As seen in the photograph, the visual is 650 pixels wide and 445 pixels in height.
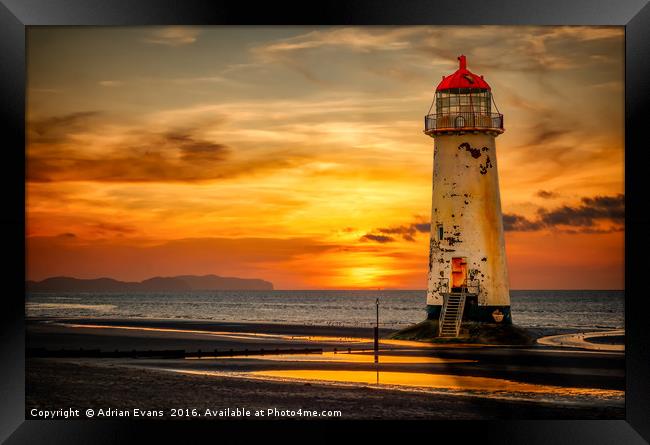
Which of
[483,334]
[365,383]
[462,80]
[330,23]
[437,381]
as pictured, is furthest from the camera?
[483,334]

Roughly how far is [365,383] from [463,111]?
8.47 meters

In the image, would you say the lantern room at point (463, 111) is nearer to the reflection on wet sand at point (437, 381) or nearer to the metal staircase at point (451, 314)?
the metal staircase at point (451, 314)

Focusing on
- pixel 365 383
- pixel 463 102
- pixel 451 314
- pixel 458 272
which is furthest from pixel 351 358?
pixel 463 102

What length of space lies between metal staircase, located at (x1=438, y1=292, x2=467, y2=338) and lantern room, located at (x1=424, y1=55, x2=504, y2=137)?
13.2 ft

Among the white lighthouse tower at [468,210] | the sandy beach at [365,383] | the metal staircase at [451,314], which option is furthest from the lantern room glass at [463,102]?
the sandy beach at [365,383]

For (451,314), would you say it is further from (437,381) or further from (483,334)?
(437,381)

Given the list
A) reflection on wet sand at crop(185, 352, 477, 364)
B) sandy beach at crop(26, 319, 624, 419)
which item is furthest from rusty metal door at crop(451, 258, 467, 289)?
reflection on wet sand at crop(185, 352, 477, 364)

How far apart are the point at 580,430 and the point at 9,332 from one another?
8.06 m

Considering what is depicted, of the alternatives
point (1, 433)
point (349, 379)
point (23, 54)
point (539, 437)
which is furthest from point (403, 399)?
point (23, 54)

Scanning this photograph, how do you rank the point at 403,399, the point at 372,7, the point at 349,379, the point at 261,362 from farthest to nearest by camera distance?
the point at 261,362 < the point at 349,379 < the point at 403,399 < the point at 372,7

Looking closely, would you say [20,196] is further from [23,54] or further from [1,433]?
[1,433]

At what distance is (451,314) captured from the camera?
25.1 meters

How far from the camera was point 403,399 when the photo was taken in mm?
17656

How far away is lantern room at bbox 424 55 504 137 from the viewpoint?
2459 centimetres
